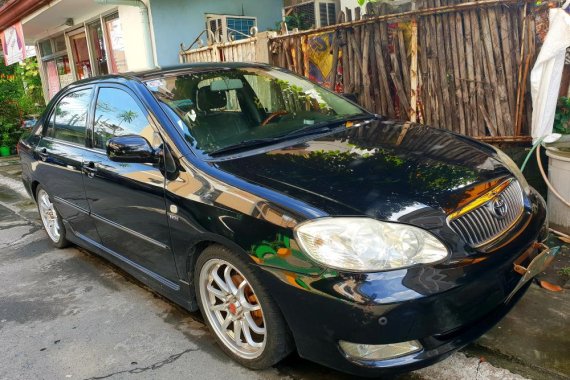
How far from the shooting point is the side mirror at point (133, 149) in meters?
2.87

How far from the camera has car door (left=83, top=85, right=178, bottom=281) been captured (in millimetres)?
2953

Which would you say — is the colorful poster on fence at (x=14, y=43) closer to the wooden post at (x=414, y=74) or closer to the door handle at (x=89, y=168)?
the door handle at (x=89, y=168)

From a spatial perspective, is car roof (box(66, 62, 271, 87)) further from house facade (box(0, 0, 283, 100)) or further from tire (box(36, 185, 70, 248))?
house facade (box(0, 0, 283, 100))

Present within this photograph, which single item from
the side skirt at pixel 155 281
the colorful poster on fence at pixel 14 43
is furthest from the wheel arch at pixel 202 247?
the colorful poster on fence at pixel 14 43

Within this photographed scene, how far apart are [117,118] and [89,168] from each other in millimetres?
460

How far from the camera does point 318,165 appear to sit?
2586mm

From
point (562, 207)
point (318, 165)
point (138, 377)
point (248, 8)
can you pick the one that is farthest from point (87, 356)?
point (248, 8)

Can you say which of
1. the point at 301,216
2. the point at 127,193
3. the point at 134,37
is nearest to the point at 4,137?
the point at 134,37

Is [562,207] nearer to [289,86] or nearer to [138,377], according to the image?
[289,86]

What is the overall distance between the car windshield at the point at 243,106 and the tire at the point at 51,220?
2120 millimetres

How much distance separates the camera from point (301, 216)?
2168mm

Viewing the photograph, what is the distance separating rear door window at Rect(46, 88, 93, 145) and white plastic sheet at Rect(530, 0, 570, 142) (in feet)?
12.4

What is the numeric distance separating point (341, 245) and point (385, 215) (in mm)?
237

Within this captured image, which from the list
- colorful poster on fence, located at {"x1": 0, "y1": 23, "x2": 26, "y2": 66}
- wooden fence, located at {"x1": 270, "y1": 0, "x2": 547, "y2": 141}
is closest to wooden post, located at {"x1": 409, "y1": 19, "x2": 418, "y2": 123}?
wooden fence, located at {"x1": 270, "y1": 0, "x2": 547, "y2": 141}
